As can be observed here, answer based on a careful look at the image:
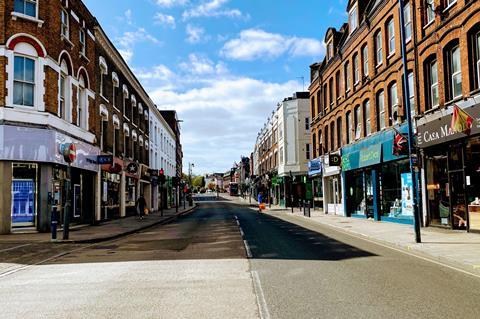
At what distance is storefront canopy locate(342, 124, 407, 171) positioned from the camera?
22.4m

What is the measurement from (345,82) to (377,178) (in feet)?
28.1

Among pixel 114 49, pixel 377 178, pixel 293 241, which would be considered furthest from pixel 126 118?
pixel 293 241

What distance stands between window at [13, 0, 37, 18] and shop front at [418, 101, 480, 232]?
1729cm

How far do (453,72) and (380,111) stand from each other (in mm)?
7352

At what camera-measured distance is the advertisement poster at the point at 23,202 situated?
60.1 ft

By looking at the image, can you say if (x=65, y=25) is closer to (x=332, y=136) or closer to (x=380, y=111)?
(x=380, y=111)

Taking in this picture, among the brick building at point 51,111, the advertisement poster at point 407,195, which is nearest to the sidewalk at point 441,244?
the advertisement poster at point 407,195

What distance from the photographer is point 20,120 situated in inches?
723

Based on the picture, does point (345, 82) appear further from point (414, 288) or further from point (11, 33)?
point (414, 288)

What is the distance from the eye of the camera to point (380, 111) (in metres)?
24.6

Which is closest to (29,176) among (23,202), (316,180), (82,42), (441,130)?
(23,202)

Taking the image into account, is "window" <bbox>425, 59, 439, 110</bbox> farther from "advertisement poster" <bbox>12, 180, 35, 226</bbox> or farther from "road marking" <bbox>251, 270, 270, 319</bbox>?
"advertisement poster" <bbox>12, 180, 35, 226</bbox>

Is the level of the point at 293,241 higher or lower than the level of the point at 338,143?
lower

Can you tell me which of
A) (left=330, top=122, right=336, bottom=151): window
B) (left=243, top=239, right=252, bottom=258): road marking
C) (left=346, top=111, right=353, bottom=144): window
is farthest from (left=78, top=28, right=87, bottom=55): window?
(left=330, top=122, right=336, bottom=151): window
